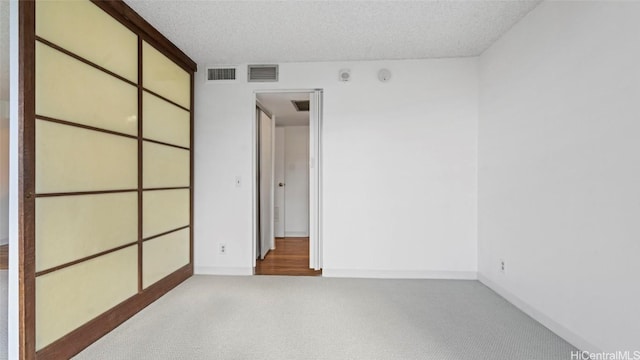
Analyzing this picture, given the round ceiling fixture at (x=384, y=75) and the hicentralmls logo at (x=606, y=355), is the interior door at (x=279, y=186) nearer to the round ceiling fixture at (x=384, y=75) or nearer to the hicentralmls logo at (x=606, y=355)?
the round ceiling fixture at (x=384, y=75)

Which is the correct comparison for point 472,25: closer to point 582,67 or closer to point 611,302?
point 582,67

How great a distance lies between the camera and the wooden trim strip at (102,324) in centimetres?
182

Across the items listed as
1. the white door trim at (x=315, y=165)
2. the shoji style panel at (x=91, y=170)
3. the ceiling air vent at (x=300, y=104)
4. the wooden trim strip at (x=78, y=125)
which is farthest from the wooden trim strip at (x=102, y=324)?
the ceiling air vent at (x=300, y=104)

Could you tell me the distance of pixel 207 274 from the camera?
141 inches

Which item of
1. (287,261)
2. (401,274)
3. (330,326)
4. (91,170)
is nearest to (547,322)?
(401,274)

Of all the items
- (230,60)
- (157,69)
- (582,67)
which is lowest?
(582,67)

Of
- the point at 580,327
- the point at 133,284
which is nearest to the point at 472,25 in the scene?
the point at 580,327

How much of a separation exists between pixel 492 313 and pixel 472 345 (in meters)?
0.64

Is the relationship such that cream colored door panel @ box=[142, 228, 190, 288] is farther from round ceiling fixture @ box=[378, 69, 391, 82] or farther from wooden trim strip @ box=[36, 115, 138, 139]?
round ceiling fixture @ box=[378, 69, 391, 82]

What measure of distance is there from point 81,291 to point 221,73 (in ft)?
8.43

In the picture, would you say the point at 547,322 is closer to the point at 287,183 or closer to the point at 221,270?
the point at 221,270

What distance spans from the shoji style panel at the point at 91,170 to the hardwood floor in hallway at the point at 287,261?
1.14 meters

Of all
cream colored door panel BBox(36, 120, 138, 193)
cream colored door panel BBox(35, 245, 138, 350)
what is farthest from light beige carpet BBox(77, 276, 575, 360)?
cream colored door panel BBox(36, 120, 138, 193)

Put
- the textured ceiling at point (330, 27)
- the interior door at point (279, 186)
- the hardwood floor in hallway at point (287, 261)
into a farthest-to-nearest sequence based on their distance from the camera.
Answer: the interior door at point (279, 186) → the hardwood floor in hallway at point (287, 261) → the textured ceiling at point (330, 27)
